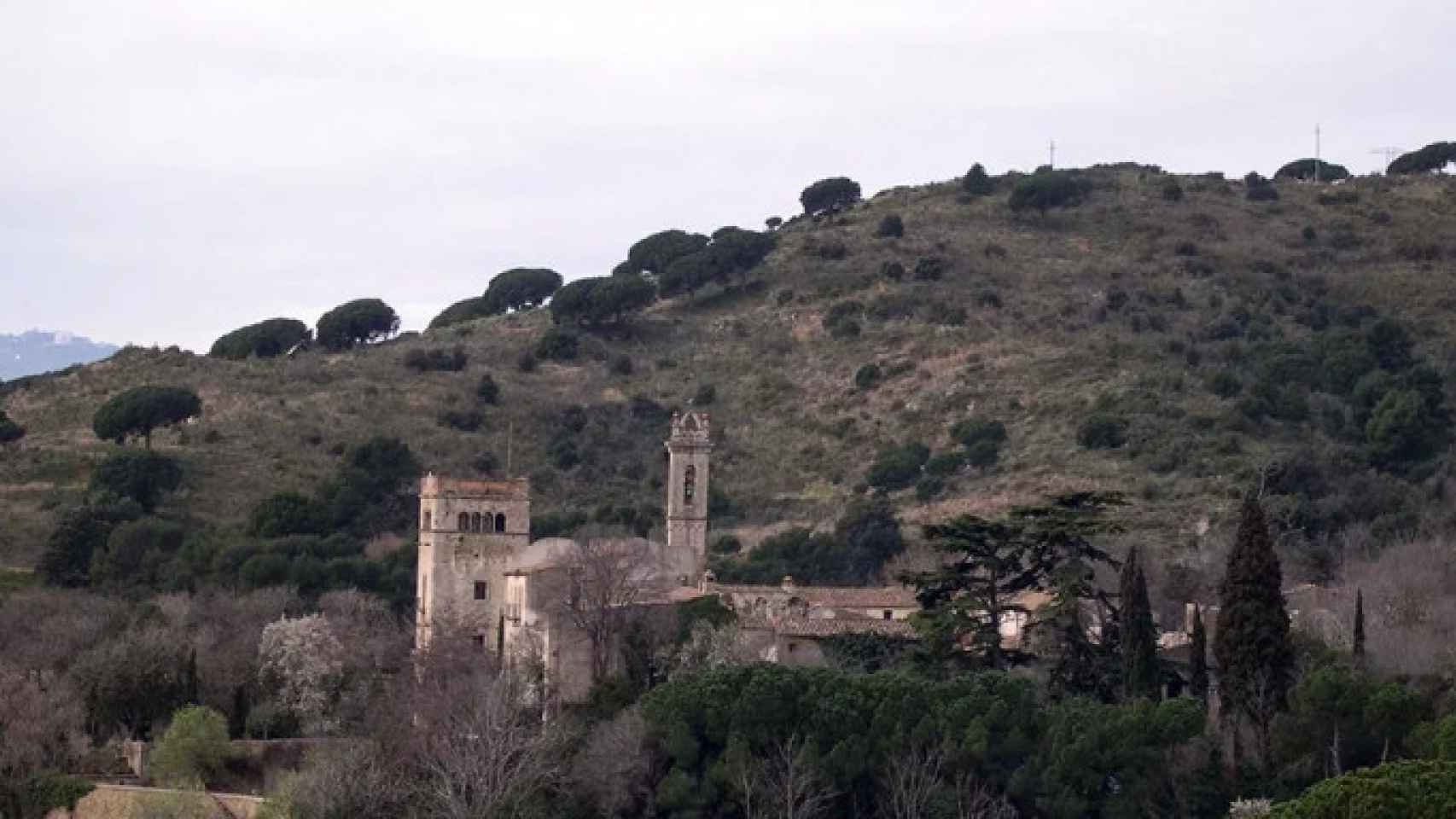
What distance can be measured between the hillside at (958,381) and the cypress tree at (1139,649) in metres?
17.0

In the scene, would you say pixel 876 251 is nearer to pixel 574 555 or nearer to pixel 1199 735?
pixel 574 555

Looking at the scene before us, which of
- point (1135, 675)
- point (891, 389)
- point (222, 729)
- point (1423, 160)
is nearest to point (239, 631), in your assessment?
point (222, 729)

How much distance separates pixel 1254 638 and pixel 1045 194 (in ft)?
220

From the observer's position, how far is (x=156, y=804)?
52.7 meters

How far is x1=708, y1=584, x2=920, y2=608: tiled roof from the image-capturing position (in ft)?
206

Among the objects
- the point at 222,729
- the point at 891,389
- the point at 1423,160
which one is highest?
the point at 1423,160

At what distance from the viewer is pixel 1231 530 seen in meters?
72.6

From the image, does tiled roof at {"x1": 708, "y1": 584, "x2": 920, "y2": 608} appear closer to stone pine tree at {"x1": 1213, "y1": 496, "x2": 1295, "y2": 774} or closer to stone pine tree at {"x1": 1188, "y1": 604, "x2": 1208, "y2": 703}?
stone pine tree at {"x1": 1188, "y1": 604, "x2": 1208, "y2": 703}

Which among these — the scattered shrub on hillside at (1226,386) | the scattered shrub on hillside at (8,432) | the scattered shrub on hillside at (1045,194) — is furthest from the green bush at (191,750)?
the scattered shrub on hillside at (1045,194)

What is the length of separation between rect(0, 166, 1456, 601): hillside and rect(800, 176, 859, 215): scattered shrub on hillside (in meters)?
7.69

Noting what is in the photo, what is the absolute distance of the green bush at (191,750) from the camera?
2184 inches

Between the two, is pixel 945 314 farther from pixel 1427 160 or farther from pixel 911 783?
pixel 911 783

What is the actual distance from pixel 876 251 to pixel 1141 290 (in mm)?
13407

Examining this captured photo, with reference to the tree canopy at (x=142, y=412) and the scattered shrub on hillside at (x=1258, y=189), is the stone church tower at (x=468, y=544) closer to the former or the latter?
the tree canopy at (x=142, y=412)
